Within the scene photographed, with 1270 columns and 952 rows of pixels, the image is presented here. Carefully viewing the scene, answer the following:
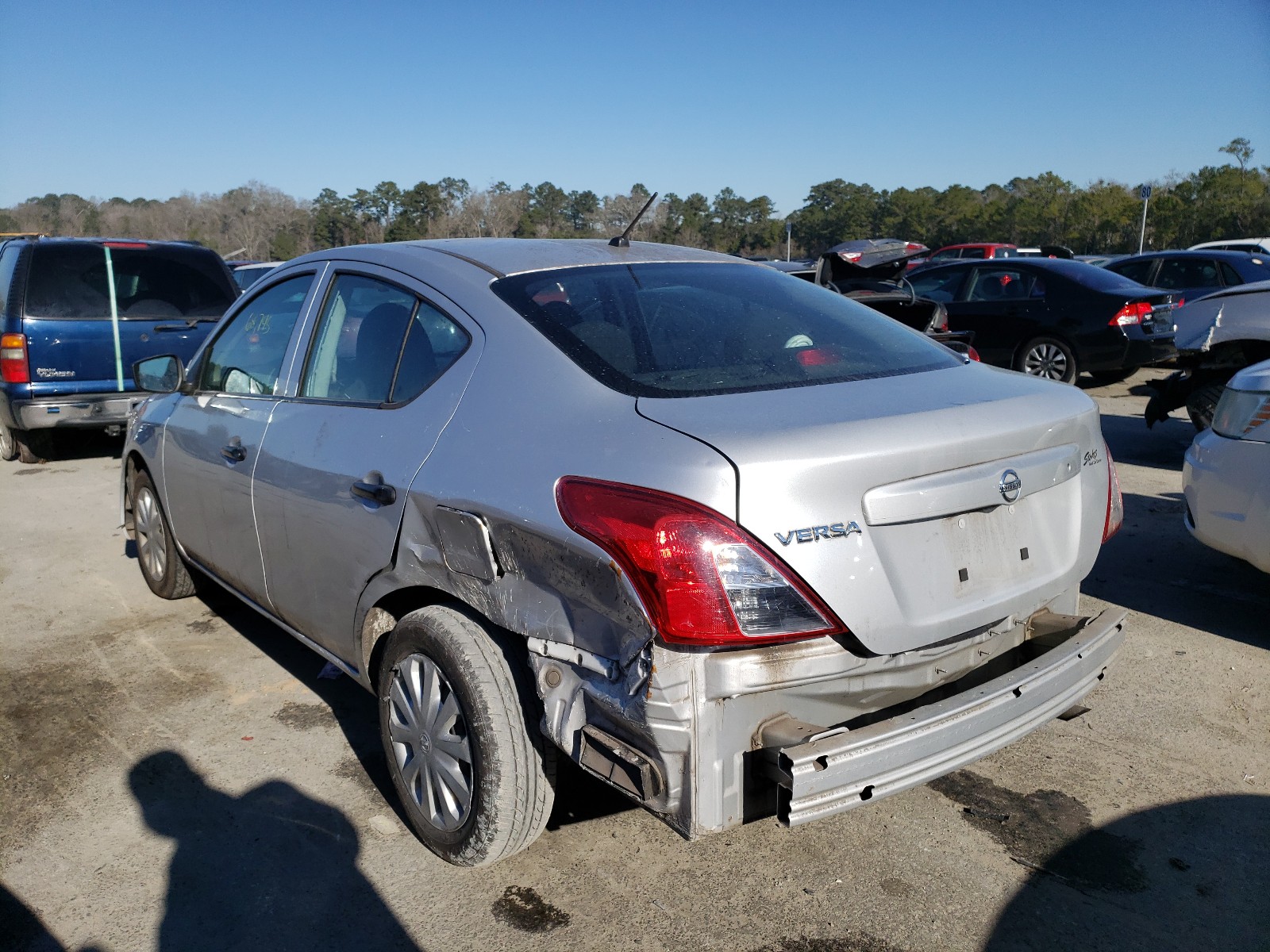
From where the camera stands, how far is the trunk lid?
206 cm

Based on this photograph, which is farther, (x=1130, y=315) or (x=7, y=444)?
(x=1130, y=315)

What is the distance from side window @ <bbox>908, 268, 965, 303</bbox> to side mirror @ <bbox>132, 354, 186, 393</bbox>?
9.22 meters

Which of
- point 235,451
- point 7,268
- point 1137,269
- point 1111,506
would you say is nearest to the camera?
point 1111,506

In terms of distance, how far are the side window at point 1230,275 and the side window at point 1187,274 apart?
0.08 metres

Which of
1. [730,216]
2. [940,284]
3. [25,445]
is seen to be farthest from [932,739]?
[730,216]

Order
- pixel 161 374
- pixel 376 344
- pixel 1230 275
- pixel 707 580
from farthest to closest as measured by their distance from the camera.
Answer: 1. pixel 1230 275
2. pixel 161 374
3. pixel 376 344
4. pixel 707 580

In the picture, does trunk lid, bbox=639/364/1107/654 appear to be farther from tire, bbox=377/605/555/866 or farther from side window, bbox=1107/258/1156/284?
side window, bbox=1107/258/1156/284

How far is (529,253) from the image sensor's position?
123 inches

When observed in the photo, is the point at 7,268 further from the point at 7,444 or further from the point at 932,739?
the point at 932,739

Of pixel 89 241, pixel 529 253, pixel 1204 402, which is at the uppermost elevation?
pixel 89 241

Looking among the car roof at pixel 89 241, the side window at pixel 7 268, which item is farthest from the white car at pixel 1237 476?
the side window at pixel 7 268

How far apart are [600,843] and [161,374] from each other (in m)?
3.05

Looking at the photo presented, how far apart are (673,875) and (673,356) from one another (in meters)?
1.42

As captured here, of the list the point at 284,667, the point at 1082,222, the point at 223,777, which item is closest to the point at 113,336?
the point at 284,667
